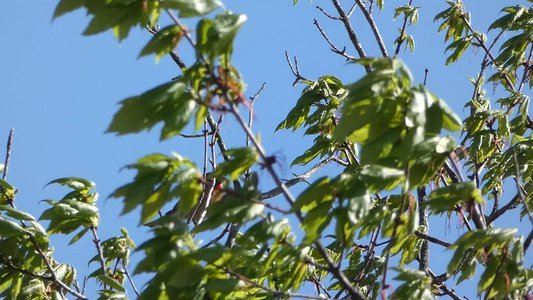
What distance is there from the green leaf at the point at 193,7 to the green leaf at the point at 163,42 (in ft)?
0.35

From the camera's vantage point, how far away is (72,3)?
97.9 inches

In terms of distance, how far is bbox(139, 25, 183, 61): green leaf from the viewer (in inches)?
98.9

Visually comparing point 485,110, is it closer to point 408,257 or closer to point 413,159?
point 408,257

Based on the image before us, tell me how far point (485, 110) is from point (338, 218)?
3147 mm

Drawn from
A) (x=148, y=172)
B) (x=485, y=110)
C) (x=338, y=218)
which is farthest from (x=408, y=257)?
(x=148, y=172)

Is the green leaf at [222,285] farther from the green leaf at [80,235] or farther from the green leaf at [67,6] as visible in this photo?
the green leaf at [80,235]

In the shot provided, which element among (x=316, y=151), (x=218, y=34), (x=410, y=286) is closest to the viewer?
(x=218, y=34)

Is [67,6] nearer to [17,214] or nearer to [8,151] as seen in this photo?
[17,214]

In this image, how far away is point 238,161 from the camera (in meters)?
2.56

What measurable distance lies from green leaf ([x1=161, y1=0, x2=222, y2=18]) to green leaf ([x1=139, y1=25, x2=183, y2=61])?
106 mm

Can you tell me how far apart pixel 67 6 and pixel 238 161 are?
70 cm

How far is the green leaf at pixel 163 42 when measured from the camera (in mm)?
2512

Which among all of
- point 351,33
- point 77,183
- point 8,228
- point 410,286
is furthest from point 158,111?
point 351,33

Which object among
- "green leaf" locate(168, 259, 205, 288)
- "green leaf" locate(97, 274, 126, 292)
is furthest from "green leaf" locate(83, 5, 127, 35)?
"green leaf" locate(97, 274, 126, 292)
